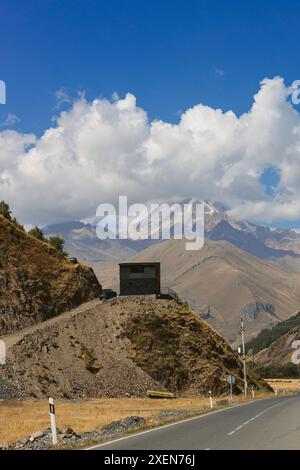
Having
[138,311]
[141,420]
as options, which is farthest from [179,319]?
[141,420]

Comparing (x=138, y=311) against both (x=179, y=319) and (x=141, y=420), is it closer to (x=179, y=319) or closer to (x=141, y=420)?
(x=179, y=319)

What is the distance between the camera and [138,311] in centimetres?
7775

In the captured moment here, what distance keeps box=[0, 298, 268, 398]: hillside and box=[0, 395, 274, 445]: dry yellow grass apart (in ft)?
14.0

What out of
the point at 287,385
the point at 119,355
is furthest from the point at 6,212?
the point at 287,385

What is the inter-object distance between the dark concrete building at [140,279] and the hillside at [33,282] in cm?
825

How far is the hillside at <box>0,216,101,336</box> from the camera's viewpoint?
254 ft

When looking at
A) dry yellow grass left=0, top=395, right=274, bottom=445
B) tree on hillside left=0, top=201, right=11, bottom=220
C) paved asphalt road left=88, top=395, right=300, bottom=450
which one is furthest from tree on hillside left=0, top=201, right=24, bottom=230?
paved asphalt road left=88, top=395, right=300, bottom=450

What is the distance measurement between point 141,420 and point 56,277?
58461mm

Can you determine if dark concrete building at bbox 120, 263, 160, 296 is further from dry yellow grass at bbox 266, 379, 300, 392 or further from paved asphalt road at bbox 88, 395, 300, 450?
paved asphalt road at bbox 88, 395, 300, 450

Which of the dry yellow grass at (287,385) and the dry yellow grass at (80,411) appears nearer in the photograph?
the dry yellow grass at (80,411)

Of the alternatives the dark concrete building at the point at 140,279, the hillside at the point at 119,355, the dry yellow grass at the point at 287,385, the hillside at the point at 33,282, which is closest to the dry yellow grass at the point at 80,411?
the hillside at the point at 119,355

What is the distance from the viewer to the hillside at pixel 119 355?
6200 centimetres

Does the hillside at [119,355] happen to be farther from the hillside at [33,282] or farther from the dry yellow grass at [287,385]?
the dry yellow grass at [287,385]

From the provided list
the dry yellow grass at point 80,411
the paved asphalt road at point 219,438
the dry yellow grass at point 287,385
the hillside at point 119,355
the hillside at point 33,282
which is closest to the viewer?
the paved asphalt road at point 219,438
